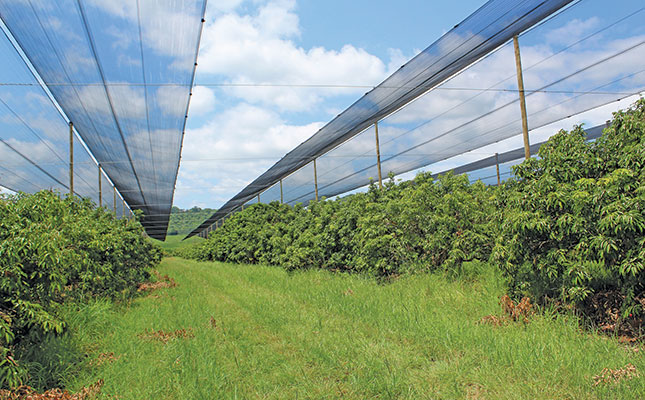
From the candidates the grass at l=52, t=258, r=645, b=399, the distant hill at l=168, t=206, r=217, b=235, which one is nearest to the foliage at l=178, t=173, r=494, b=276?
the grass at l=52, t=258, r=645, b=399

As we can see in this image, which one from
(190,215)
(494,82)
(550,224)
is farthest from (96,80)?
(190,215)

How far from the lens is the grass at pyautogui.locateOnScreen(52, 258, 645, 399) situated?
307 centimetres

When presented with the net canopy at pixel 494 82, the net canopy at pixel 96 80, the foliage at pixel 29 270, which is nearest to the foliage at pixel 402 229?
the net canopy at pixel 494 82

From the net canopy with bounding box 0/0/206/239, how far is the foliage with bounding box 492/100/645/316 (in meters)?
4.93

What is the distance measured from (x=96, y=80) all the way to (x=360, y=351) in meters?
7.42

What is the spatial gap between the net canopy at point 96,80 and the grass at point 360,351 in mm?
2945

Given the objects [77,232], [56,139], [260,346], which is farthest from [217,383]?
[56,139]

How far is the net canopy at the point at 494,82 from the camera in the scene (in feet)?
21.3

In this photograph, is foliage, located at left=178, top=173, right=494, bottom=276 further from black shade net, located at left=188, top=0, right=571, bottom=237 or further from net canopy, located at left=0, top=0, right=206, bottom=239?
net canopy, located at left=0, top=0, right=206, bottom=239

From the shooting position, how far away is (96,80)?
26.7ft

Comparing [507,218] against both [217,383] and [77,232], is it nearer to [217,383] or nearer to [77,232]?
[217,383]

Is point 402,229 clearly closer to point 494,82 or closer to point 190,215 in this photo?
point 494,82

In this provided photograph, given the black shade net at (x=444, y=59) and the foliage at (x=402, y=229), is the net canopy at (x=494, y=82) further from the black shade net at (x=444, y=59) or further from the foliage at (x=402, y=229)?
the foliage at (x=402, y=229)

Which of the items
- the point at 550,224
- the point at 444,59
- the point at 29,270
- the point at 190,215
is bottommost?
the point at 29,270
